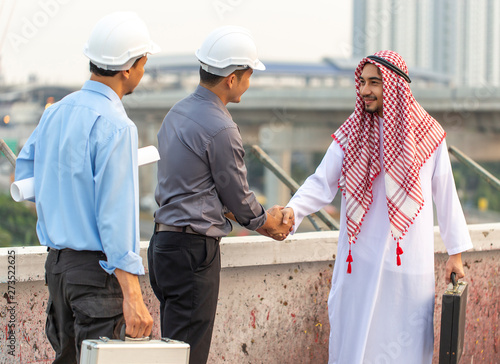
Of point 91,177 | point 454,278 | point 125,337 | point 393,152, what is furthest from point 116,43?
point 454,278

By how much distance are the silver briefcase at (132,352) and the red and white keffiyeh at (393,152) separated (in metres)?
1.27

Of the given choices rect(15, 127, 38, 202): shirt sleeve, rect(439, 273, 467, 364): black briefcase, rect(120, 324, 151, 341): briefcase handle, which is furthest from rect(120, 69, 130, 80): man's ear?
rect(439, 273, 467, 364): black briefcase

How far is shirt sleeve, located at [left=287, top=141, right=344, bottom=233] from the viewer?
10.8ft

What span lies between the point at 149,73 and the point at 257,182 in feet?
49.1

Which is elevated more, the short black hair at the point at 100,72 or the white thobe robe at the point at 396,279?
the short black hair at the point at 100,72

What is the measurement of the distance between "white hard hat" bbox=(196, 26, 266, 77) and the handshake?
2.37 feet

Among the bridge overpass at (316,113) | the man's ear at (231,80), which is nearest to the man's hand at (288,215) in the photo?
the man's ear at (231,80)

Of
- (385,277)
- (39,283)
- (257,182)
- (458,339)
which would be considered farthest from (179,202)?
(257,182)

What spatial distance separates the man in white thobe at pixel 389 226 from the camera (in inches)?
119

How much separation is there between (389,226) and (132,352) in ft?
4.98

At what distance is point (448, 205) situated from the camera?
10.2 ft

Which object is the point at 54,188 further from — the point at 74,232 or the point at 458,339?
the point at 458,339

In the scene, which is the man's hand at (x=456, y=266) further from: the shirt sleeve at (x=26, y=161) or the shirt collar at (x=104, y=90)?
the shirt sleeve at (x=26, y=161)

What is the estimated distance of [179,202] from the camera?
2645mm
